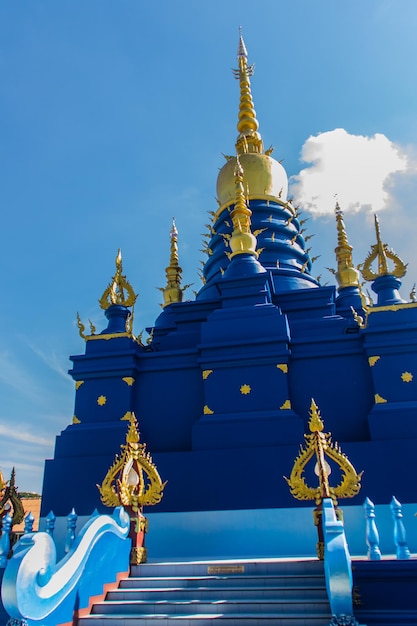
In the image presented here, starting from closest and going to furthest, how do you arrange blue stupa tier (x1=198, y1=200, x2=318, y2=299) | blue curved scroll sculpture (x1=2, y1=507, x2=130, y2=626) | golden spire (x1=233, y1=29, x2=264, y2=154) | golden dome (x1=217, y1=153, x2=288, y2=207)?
blue curved scroll sculpture (x1=2, y1=507, x2=130, y2=626)
blue stupa tier (x1=198, y1=200, x2=318, y2=299)
golden dome (x1=217, y1=153, x2=288, y2=207)
golden spire (x1=233, y1=29, x2=264, y2=154)

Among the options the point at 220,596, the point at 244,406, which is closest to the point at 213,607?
the point at 220,596

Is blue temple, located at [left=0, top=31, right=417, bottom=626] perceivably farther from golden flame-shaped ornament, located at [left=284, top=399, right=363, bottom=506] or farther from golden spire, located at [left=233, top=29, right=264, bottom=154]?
golden spire, located at [left=233, top=29, right=264, bottom=154]

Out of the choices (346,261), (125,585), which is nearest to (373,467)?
(125,585)

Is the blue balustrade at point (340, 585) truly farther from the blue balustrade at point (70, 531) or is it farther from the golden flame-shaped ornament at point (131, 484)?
the blue balustrade at point (70, 531)

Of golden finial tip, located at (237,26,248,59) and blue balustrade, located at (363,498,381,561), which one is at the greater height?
golden finial tip, located at (237,26,248,59)

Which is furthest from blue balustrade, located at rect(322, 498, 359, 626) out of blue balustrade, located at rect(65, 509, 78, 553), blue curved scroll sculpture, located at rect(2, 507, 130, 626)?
blue balustrade, located at rect(65, 509, 78, 553)

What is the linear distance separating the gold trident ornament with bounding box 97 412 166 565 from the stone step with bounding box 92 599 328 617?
4.20 feet

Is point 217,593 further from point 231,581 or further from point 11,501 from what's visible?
point 11,501

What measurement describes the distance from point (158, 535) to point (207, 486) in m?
1.55

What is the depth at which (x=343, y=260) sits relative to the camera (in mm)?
22109

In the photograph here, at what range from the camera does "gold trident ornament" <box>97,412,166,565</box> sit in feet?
29.8

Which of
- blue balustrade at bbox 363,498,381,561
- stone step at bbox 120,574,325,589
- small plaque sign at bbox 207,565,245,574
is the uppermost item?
blue balustrade at bbox 363,498,381,561

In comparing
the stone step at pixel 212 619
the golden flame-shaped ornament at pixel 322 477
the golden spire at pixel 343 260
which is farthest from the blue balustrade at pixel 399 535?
the golden spire at pixel 343 260

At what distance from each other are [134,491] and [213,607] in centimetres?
286
